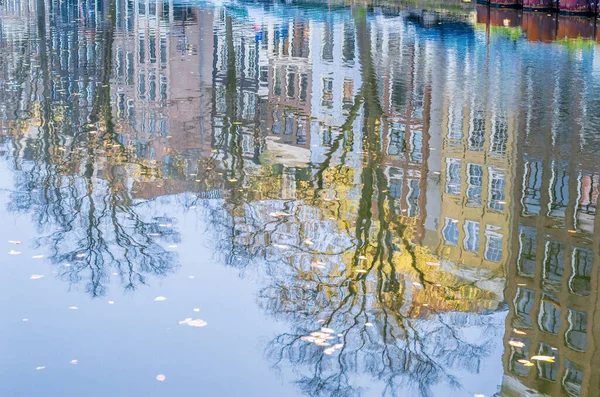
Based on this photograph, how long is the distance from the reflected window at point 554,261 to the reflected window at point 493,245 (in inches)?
25.3

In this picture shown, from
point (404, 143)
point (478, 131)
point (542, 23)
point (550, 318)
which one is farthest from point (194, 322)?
point (542, 23)

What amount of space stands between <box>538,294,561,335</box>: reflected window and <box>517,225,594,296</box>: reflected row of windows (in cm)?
48

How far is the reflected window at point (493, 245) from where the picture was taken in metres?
12.4

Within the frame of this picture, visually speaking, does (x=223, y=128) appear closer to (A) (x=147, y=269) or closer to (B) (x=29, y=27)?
(A) (x=147, y=269)

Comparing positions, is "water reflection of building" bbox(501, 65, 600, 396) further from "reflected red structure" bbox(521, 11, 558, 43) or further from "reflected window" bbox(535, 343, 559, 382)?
"reflected red structure" bbox(521, 11, 558, 43)

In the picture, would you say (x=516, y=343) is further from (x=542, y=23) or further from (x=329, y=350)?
(x=542, y=23)

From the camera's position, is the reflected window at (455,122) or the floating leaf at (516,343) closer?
the floating leaf at (516,343)

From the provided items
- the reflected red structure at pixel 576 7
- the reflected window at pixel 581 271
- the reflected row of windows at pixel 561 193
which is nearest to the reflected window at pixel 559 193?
the reflected row of windows at pixel 561 193

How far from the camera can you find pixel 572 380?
28.2ft

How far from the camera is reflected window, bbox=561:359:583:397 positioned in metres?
8.38

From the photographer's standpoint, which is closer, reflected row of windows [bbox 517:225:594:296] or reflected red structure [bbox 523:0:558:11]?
reflected row of windows [bbox 517:225:594:296]

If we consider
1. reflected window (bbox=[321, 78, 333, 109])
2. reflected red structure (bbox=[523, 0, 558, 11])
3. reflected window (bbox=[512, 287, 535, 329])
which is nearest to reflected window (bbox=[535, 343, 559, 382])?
reflected window (bbox=[512, 287, 535, 329])

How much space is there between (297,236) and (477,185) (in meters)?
3.77

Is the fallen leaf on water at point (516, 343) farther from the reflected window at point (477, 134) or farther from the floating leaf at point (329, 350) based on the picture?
the reflected window at point (477, 134)
